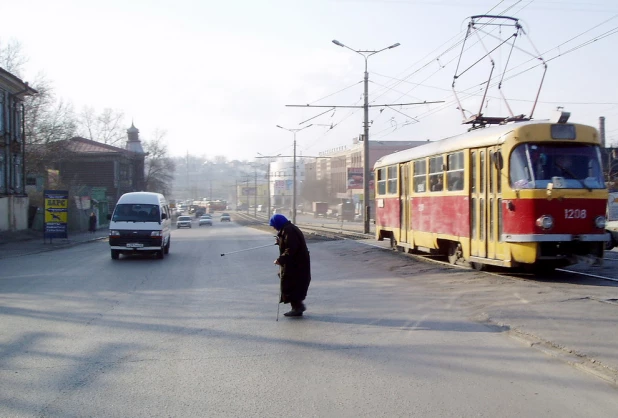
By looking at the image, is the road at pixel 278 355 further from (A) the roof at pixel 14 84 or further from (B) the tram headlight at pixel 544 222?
(A) the roof at pixel 14 84

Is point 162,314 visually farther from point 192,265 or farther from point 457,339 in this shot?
point 192,265

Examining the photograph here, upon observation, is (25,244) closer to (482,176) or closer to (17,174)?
(17,174)

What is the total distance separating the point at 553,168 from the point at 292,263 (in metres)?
5.75

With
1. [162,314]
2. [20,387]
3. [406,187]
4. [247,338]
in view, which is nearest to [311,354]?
[247,338]

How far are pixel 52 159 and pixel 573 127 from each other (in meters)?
55.4

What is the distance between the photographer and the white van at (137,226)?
21.0 meters

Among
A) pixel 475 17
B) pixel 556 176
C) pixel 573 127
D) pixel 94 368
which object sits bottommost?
pixel 94 368

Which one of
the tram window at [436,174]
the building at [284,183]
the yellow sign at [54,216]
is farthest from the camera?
the building at [284,183]

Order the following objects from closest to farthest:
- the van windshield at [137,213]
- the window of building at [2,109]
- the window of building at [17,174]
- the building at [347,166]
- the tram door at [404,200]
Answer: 1. the tram door at [404,200]
2. the van windshield at [137,213]
3. the window of building at [2,109]
4. the window of building at [17,174]
5. the building at [347,166]

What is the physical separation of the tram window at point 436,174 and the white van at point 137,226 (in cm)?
961

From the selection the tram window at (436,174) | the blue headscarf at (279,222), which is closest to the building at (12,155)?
the tram window at (436,174)

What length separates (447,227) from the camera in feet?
49.7

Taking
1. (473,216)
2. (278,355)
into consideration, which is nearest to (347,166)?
(473,216)

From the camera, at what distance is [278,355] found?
734 centimetres
